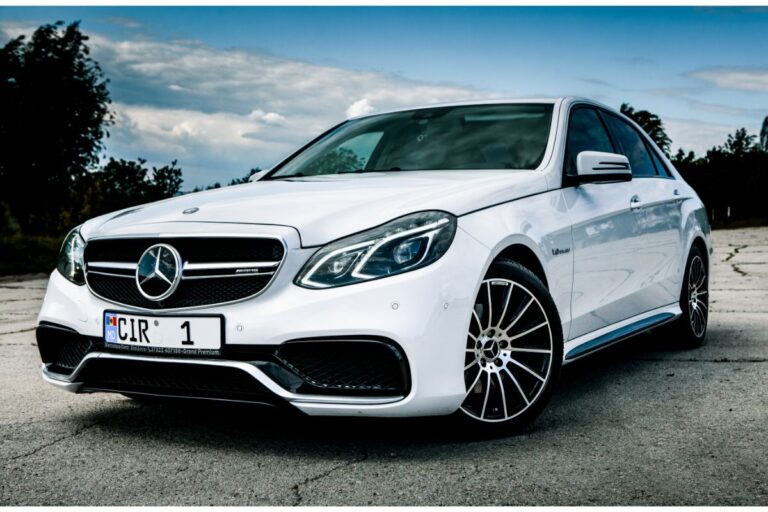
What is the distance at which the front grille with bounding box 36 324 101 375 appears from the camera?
3.52 metres

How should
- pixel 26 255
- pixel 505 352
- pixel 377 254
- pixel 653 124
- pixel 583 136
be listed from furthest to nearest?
pixel 653 124 → pixel 26 255 → pixel 583 136 → pixel 505 352 → pixel 377 254

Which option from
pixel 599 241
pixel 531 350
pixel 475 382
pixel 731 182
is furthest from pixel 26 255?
pixel 731 182

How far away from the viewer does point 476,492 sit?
109 inches

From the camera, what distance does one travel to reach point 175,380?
329 centimetres

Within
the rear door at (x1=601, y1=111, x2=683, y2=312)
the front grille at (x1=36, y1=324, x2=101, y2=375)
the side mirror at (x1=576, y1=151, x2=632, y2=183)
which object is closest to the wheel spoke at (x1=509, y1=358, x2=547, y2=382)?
the side mirror at (x1=576, y1=151, x2=632, y2=183)

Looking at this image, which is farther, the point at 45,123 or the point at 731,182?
the point at 731,182

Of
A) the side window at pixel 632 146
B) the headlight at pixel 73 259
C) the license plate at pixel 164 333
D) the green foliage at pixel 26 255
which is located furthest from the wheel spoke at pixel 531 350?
the green foliage at pixel 26 255

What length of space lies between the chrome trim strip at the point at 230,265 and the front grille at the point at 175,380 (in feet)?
1.17

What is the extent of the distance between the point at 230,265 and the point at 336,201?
517 mm

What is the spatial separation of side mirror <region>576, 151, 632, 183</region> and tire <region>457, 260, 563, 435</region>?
0.83m

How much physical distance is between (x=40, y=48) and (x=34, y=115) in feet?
8.88

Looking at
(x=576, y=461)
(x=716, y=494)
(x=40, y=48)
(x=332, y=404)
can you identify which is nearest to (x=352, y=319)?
(x=332, y=404)

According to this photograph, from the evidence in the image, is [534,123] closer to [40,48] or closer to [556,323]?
[556,323]

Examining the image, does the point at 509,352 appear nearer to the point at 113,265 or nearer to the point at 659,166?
the point at 113,265
